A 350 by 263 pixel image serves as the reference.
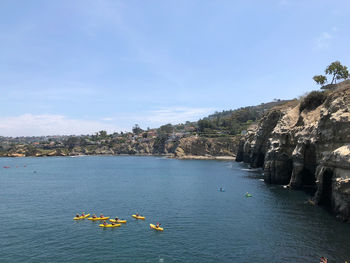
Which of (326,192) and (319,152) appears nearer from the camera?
(326,192)

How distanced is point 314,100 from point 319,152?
24.0 meters

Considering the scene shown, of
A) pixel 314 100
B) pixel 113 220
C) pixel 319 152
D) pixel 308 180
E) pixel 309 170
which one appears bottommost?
pixel 113 220

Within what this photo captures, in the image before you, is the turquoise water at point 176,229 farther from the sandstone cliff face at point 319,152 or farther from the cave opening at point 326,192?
the sandstone cliff face at point 319,152

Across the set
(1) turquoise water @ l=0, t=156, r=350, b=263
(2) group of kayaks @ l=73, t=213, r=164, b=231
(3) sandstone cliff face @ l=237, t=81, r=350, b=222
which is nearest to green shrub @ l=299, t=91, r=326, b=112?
(3) sandstone cliff face @ l=237, t=81, r=350, b=222

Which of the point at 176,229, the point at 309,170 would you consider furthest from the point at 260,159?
the point at 176,229

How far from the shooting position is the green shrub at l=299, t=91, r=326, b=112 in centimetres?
7206

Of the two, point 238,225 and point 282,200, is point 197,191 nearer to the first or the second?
point 282,200

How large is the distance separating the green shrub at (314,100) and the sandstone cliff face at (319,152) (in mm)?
2197

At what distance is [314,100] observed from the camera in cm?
7300

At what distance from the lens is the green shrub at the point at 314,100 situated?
236 feet

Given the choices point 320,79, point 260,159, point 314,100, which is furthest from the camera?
point 260,159

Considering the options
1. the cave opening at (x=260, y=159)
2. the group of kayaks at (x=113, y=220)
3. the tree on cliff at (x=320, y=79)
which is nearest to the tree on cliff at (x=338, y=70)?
the tree on cliff at (x=320, y=79)

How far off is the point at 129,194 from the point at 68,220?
74.3 feet

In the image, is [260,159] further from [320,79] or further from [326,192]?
[326,192]
